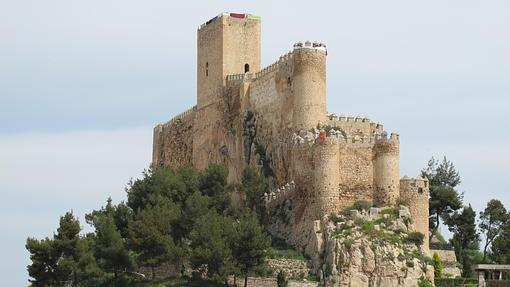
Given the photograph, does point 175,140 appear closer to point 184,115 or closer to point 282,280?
point 184,115

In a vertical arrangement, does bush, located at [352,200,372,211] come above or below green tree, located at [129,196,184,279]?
above

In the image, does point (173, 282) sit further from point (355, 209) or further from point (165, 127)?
point (165, 127)

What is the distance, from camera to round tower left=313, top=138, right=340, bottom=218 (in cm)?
6919

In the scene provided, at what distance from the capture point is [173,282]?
67875 mm

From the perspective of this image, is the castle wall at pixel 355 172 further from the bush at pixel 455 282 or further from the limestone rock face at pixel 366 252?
the bush at pixel 455 282

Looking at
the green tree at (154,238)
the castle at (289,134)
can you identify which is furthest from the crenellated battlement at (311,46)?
the green tree at (154,238)

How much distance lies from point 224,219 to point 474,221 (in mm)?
23130

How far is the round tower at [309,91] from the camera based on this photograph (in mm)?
74125

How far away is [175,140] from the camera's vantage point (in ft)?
316

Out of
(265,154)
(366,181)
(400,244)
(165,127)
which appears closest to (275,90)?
(265,154)

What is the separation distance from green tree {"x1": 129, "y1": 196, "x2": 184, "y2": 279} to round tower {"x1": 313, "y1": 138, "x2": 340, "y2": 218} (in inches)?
337

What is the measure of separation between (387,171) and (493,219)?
1676 centimetres

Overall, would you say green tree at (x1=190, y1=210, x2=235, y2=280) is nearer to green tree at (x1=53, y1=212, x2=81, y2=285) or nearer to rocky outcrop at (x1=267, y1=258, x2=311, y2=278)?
rocky outcrop at (x1=267, y1=258, x2=311, y2=278)

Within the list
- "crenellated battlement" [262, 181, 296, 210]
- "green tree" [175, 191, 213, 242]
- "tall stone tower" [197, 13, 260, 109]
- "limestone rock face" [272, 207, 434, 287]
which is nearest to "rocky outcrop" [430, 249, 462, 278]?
"limestone rock face" [272, 207, 434, 287]
